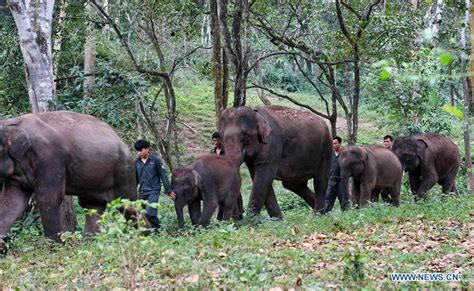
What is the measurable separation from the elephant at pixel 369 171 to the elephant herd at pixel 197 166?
0.02 m

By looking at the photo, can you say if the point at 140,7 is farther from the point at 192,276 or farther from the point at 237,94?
the point at 192,276

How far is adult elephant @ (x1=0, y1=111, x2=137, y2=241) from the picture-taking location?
9.42 metres

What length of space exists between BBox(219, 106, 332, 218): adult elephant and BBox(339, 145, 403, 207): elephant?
16.8 inches

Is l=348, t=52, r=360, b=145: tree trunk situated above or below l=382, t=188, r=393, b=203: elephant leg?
above

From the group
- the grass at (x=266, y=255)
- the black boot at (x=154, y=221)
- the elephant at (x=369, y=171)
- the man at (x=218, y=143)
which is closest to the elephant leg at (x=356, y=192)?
the elephant at (x=369, y=171)

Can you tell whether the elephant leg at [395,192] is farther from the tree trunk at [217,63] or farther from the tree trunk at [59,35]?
the tree trunk at [59,35]

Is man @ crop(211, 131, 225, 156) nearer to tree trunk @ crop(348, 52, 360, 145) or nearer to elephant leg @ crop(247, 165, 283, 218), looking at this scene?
elephant leg @ crop(247, 165, 283, 218)

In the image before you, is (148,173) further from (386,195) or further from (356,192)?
(386,195)

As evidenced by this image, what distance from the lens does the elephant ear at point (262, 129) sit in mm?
11797

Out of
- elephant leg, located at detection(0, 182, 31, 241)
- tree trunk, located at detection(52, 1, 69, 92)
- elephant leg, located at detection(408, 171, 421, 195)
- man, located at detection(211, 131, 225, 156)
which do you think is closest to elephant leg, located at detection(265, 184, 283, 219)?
man, located at detection(211, 131, 225, 156)

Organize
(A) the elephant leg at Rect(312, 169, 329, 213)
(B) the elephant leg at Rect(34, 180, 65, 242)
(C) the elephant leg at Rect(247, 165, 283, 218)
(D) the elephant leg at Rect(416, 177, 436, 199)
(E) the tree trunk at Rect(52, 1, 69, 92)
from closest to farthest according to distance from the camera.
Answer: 1. (B) the elephant leg at Rect(34, 180, 65, 242)
2. (C) the elephant leg at Rect(247, 165, 283, 218)
3. (A) the elephant leg at Rect(312, 169, 329, 213)
4. (E) the tree trunk at Rect(52, 1, 69, 92)
5. (D) the elephant leg at Rect(416, 177, 436, 199)

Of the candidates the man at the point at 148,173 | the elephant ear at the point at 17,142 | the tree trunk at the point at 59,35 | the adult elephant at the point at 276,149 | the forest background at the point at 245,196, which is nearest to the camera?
the forest background at the point at 245,196

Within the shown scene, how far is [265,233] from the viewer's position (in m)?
9.22

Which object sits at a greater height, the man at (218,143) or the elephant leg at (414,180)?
the man at (218,143)
